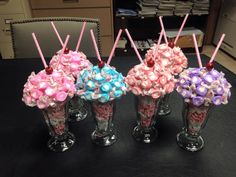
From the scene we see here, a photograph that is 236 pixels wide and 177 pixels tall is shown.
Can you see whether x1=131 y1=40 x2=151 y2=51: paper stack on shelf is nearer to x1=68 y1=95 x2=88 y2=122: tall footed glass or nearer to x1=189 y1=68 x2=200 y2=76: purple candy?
x1=68 y1=95 x2=88 y2=122: tall footed glass

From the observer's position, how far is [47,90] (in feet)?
2.05

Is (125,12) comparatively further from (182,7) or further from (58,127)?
(58,127)

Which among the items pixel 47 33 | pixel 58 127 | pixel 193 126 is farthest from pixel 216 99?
pixel 47 33

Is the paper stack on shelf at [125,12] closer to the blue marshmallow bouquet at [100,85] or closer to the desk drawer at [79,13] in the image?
the desk drawer at [79,13]

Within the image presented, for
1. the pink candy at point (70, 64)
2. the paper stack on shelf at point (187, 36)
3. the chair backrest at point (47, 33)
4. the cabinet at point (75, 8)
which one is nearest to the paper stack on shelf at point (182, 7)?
the paper stack on shelf at point (187, 36)

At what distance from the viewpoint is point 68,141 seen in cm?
76

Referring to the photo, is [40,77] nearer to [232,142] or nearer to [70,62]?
[70,62]

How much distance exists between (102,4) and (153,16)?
570 millimetres

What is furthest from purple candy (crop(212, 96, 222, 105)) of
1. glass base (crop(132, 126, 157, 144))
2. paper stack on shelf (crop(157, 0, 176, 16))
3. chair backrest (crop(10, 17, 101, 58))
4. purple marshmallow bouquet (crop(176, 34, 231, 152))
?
paper stack on shelf (crop(157, 0, 176, 16))

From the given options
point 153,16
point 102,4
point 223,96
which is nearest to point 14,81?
point 223,96

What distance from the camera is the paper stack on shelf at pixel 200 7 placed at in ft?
8.18

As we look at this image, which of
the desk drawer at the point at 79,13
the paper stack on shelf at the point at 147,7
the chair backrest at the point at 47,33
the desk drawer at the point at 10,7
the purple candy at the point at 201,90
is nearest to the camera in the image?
the purple candy at the point at 201,90

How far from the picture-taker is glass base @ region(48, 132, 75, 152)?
0.74 meters

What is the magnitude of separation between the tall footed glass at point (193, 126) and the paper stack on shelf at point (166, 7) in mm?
1968
